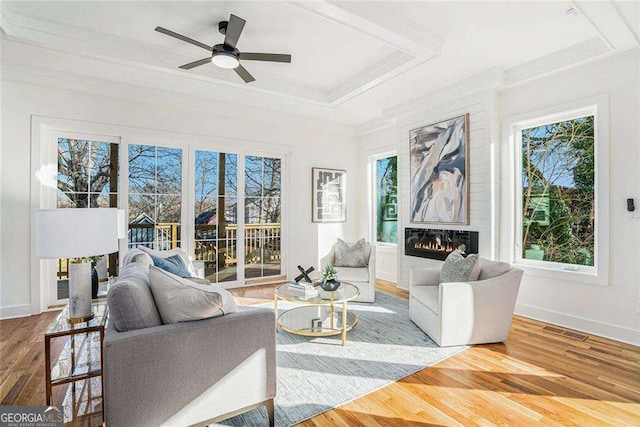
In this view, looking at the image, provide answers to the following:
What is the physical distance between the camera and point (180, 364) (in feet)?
5.20

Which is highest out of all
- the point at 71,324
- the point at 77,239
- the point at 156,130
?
the point at 156,130

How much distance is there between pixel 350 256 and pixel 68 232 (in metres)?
3.33

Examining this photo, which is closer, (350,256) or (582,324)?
(582,324)

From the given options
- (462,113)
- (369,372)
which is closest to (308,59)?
(462,113)

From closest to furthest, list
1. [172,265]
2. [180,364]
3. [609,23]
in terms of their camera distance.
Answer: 1. [180,364]
2. [609,23]
3. [172,265]

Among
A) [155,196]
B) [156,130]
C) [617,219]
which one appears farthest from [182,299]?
[617,219]

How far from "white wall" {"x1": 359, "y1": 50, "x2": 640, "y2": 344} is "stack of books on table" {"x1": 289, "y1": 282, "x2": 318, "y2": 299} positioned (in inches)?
83.9

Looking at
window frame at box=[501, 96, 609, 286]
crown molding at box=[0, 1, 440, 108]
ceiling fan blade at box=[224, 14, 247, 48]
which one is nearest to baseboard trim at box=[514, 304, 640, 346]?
window frame at box=[501, 96, 609, 286]

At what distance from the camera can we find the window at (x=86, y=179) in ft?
13.0

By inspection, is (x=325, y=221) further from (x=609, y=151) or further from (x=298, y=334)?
(x=609, y=151)

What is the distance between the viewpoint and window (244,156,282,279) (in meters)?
5.22

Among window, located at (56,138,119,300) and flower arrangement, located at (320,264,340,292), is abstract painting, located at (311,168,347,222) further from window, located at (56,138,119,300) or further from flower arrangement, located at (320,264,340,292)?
window, located at (56,138,119,300)

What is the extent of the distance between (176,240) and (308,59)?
3059 mm

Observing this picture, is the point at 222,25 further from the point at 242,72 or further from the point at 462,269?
the point at 462,269
